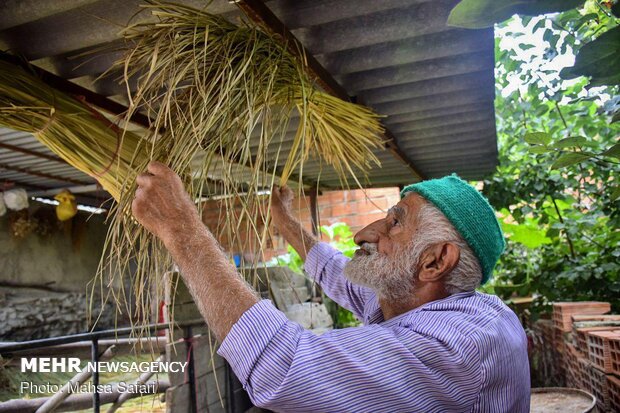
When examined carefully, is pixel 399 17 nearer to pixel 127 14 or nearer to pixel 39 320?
pixel 127 14

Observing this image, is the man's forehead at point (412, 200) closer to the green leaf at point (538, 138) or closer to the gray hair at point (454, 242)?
the gray hair at point (454, 242)

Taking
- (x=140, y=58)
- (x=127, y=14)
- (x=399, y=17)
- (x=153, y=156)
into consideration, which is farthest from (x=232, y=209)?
(x=399, y=17)

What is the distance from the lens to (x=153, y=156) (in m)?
1.12

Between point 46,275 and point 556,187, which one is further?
point 46,275

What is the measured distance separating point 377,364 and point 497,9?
0.63 m

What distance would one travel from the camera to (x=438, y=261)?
3.97 ft

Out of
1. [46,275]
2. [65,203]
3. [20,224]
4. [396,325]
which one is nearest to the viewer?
[396,325]

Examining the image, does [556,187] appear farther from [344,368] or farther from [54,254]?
[54,254]

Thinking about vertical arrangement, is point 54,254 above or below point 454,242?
above

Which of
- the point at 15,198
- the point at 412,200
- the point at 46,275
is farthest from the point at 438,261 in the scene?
the point at 46,275

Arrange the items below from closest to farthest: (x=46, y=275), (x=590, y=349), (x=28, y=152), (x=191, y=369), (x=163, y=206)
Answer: (x=163, y=206), (x=590, y=349), (x=191, y=369), (x=28, y=152), (x=46, y=275)

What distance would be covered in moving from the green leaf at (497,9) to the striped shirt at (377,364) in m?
0.59

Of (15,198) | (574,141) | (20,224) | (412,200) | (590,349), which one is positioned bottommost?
(590,349)

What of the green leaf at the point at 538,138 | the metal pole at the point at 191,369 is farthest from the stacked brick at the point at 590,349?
the metal pole at the point at 191,369
